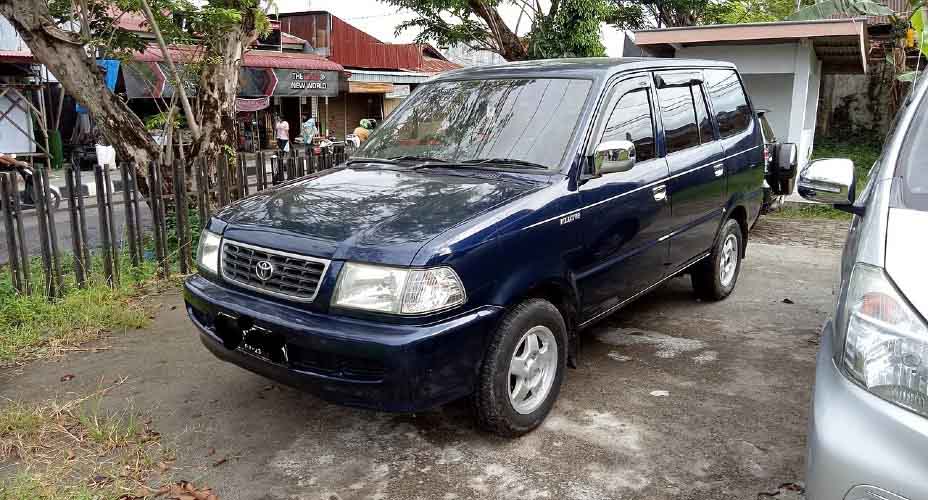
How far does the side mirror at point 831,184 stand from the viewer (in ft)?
9.73

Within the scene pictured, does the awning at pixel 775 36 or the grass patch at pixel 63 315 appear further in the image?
the awning at pixel 775 36

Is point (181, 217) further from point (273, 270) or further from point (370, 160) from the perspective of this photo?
point (273, 270)

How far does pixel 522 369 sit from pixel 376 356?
842 millimetres

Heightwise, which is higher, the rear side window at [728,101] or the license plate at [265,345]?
the rear side window at [728,101]

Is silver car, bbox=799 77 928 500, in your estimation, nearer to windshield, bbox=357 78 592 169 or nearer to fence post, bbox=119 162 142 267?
windshield, bbox=357 78 592 169

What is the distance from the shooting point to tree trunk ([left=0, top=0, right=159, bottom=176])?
610 centimetres

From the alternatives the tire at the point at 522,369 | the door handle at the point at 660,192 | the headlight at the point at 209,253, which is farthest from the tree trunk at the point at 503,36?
the tire at the point at 522,369

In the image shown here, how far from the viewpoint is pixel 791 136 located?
11273 mm

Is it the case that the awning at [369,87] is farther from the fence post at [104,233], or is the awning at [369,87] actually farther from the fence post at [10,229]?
the fence post at [10,229]

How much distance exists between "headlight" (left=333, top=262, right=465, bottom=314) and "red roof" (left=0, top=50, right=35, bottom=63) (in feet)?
49.2

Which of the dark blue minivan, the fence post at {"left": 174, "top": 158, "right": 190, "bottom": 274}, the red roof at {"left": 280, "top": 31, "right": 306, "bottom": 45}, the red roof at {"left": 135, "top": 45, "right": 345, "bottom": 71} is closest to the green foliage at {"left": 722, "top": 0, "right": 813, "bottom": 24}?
the red roof at {"left": 135, "top": 45, "right": 345, "bottom": 71}

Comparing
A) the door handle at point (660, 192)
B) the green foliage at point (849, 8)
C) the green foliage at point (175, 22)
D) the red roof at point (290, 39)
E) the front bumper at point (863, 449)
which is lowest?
the front bumper at point (863, 449)

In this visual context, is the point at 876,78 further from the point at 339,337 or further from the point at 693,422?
the point at 339,337

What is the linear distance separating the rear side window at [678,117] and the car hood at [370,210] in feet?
4.79
